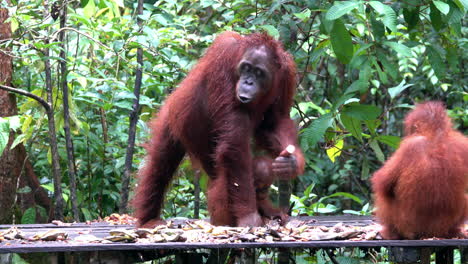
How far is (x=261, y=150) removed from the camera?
11.9 feet

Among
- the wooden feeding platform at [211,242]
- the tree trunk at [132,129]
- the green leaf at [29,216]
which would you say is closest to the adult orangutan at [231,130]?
the wooden feeding platform at [211,242]

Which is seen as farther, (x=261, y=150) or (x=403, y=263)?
(x=261, y=150)

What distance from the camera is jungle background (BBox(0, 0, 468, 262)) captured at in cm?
370

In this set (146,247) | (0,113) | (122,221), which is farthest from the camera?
(0,113)

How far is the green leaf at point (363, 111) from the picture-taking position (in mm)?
3600

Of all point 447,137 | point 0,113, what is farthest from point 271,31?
point 0,113

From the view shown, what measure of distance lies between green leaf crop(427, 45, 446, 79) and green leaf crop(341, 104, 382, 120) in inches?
17.6

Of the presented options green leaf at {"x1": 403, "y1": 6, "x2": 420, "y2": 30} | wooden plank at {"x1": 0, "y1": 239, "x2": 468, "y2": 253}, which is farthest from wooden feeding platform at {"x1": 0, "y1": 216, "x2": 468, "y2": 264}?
Result: green leaf at {"x1": 403, "y1": 6, "x2": 420, "y2": 30}

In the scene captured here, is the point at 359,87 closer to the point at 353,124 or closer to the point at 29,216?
the point at 353,124

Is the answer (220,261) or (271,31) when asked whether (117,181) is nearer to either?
(271,31)

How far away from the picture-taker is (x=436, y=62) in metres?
3.81

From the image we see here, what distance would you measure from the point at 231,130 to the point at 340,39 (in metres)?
0.82

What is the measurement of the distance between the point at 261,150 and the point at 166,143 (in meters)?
0.51

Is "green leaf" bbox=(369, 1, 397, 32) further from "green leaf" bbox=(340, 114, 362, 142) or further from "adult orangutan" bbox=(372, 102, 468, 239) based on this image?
"green leaf" bbox=(340, 114, 362, 142)
